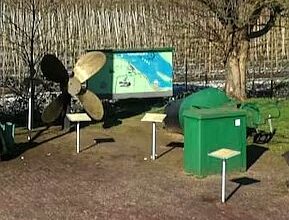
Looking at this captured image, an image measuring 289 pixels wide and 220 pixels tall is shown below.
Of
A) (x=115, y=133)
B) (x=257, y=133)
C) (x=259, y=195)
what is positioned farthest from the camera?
(x=115, y=133)

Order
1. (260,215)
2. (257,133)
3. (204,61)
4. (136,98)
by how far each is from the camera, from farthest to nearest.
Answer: (204,61) → (136,98) → (257,133) → (260,215)

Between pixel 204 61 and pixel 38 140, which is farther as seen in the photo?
pixel 204 61

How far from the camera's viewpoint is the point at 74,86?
16766mm

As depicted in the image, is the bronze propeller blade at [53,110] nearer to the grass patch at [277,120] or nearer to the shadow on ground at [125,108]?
the shadow on ground at [125,108]

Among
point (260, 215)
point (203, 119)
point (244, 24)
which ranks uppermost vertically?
point (244, 24)

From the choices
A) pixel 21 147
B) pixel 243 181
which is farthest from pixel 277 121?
pixel 21 147

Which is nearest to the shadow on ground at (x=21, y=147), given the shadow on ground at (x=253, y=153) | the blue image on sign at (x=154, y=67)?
the shadow on ground at (x=253, y=153)

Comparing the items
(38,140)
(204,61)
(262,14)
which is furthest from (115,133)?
(204,61)

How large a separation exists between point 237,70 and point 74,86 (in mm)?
5771

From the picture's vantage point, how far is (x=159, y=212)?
10445mm

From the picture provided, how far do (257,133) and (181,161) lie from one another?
266cm

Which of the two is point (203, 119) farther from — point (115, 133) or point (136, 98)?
point (136, 98)

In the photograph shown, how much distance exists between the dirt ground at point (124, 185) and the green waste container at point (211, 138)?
192mm

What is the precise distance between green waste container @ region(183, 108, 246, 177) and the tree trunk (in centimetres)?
786
